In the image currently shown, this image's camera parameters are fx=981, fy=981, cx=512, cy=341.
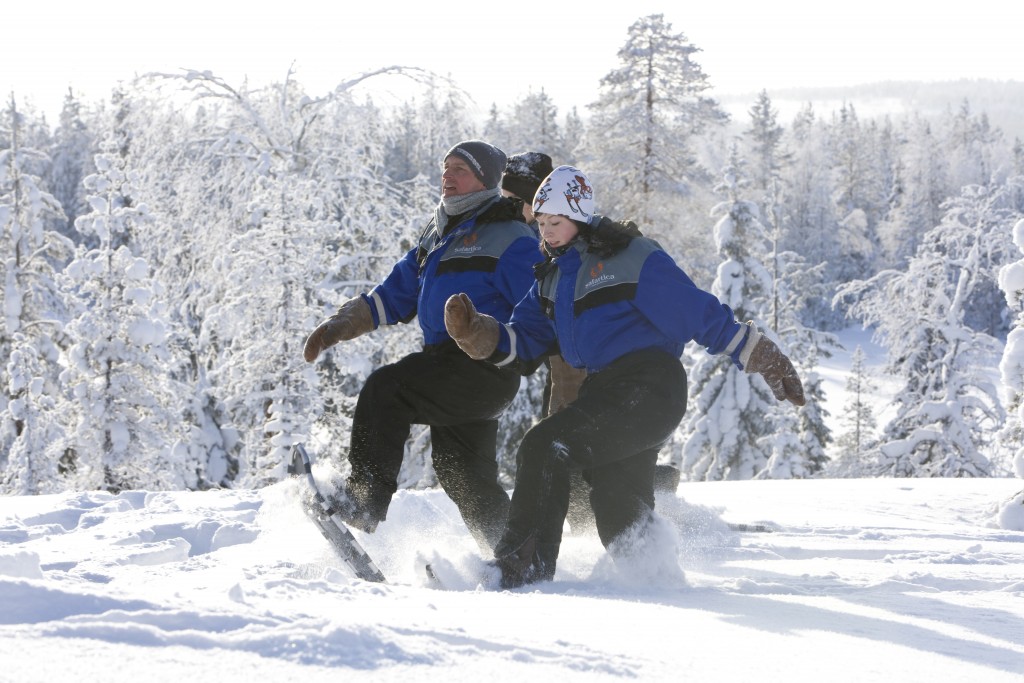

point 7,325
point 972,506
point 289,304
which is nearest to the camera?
point 972,506

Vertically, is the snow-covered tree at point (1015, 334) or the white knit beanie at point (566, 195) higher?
the white knit beanie at point (566, 195)

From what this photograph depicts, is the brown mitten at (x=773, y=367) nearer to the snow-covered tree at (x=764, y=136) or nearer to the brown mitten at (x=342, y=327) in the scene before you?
the brown mitten at (x=342, y=327)

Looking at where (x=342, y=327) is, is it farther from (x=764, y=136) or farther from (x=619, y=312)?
(x=764, y=136)

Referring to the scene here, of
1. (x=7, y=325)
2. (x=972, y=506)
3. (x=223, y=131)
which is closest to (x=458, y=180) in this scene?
(x=972, y=506)

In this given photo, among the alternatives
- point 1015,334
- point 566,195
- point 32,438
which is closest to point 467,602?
point 566,195

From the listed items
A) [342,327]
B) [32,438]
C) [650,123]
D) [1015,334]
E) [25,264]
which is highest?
[650,123]

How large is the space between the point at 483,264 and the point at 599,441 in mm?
1070

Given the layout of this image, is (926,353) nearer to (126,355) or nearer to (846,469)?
(846,469)

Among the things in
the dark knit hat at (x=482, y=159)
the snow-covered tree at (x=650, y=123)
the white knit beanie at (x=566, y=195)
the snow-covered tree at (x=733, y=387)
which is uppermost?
the snow-covered tree at (x=650, y=123)

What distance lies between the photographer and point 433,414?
14.1 feet

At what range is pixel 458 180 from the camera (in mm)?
4516

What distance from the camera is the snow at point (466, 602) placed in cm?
209

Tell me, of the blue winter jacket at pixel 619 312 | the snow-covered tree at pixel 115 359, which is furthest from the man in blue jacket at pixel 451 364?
the snow-covered tree at pixel 115 359

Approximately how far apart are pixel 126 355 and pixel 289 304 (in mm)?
3018
